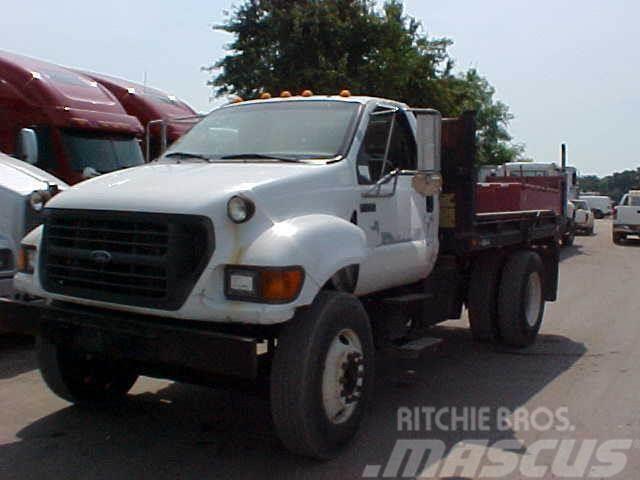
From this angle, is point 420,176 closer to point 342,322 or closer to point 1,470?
point 342,322

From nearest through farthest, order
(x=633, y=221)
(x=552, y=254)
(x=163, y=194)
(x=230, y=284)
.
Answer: (x=230, y=284), (x=163, y=194), (x=552, y=254), (x=633, y=221)

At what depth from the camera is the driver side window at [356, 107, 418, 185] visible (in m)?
5.63

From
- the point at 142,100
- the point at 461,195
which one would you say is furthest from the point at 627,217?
the point at 461,195

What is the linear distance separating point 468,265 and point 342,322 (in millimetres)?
3529

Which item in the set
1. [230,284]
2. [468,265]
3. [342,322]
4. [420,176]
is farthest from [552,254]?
[230,284]

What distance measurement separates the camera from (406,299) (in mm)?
5941

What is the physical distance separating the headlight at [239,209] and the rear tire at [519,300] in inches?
167

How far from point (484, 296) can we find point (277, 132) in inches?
130

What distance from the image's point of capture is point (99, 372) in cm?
582

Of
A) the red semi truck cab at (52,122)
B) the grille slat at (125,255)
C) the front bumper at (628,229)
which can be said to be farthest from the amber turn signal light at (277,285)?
the front bumper at (628,229)

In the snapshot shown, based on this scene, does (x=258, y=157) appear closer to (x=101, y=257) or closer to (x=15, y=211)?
(x=101, y=257)

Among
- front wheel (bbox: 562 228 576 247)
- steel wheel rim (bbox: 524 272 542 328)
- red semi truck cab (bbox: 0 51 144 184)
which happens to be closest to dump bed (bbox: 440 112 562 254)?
steel wheel rim (bbox: 524 272 542 328)

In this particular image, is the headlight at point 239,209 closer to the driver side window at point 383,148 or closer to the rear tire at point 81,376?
the driver side window at point 383,148

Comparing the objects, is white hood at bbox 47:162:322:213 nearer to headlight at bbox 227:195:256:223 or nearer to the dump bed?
headlight at bbox 227:195:256:223
